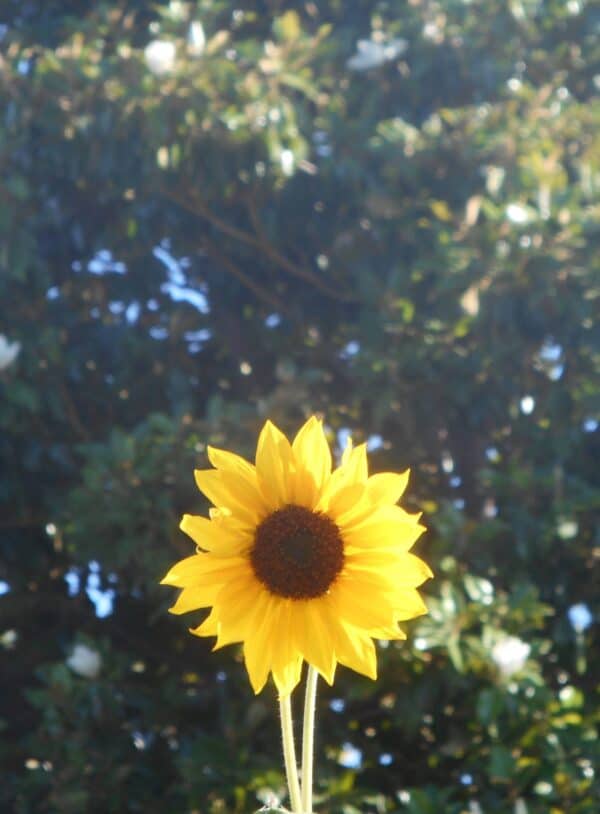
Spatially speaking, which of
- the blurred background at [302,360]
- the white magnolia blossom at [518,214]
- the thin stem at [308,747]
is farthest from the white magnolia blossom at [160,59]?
the thin stem at [308,747]

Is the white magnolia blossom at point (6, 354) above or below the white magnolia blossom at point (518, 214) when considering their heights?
below

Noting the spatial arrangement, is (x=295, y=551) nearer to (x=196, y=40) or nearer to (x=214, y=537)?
(x=214, y=537)

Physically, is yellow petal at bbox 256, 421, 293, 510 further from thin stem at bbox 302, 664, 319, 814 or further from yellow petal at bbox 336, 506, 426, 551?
thin stem at bbox 302, 664, 319, 814

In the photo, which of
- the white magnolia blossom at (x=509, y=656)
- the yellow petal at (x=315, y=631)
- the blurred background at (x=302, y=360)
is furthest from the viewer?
the blurred background at (x=302, y=360)

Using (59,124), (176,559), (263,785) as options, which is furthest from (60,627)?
(59,124)

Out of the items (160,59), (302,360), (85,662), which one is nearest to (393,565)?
(85,662)

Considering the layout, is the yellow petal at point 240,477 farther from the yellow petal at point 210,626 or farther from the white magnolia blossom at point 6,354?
the white magnolia blossom at point 6,354
